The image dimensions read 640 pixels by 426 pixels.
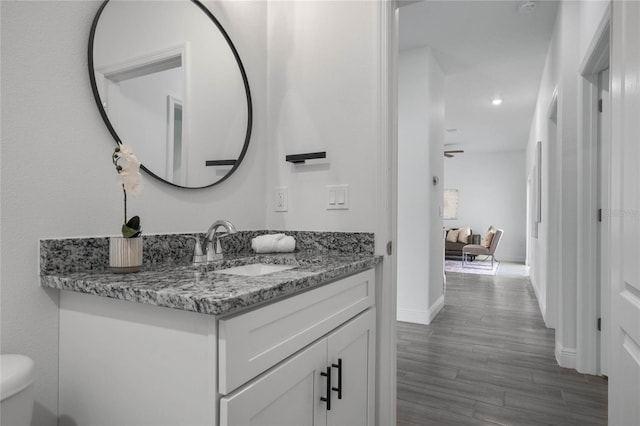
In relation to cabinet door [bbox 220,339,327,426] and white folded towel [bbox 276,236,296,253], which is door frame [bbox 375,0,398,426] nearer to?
white folded towel [bbox 276,236,296,253]

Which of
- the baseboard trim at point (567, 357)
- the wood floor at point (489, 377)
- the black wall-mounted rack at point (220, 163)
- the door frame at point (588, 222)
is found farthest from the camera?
the baseboard trim at point (567, 357)

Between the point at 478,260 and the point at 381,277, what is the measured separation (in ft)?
27.4

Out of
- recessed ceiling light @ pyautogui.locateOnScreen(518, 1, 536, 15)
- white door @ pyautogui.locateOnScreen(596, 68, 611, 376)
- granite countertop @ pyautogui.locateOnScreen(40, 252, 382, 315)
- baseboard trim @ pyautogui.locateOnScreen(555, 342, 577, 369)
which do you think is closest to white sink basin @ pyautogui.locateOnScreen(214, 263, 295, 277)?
granite countertop @ pyautogui.locateOnScreen(40, 252, 382, 315)

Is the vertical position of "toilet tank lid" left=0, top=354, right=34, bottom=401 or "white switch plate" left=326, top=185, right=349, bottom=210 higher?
"white switch plate" left=326, top=185, right=349, bottom=210

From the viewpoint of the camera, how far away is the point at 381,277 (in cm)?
167

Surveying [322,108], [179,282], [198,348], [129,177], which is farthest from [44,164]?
[322,108]

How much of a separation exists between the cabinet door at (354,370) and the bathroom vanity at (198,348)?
11 millimetres

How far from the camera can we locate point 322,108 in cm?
181

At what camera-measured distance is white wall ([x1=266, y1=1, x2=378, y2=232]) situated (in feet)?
5.59

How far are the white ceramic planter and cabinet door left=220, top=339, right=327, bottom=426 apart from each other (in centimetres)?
51

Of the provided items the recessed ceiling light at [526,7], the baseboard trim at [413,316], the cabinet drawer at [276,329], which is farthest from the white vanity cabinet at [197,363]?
the recessed ceiling light at [526,7]

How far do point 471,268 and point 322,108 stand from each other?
6.80 metres

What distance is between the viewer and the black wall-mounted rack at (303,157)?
1.75 meters

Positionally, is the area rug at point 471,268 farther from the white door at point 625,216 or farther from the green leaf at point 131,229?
the green leaf at point 131,229
